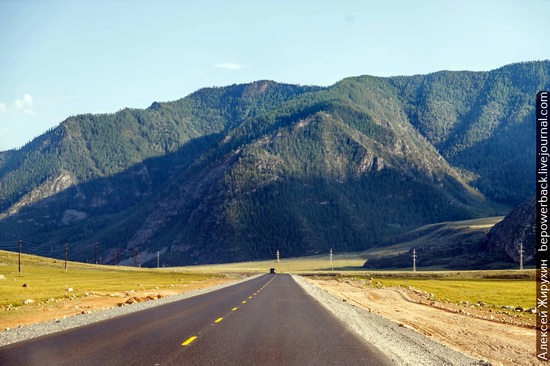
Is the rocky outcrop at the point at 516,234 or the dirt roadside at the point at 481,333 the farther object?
the rocky outcrop at the point at 516,234

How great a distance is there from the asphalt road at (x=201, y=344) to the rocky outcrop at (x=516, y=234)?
13137cm

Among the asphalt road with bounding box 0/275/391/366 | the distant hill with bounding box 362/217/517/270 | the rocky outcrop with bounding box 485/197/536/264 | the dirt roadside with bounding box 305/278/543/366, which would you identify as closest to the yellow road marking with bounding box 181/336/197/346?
the asphalt road with bounding box 0/275/391/366

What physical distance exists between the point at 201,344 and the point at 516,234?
148 meters

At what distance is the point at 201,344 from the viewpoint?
17.7 m

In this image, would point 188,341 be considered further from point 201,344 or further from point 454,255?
point 454,255

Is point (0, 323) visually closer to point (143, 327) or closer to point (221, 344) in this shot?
point (143, 327)

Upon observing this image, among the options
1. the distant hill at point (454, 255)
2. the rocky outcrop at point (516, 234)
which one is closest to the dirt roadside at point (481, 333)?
the rocky outcrop at point (516, 234)

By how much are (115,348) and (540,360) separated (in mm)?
12047

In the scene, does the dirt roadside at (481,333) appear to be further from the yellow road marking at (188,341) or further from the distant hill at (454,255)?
the distant hill at (454,255)

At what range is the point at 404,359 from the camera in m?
16.1

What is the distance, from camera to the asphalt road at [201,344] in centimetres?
1523

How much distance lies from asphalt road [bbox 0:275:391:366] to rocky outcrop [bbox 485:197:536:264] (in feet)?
431

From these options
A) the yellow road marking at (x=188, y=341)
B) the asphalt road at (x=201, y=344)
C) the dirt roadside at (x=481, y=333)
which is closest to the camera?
the asphalt road at (x=201, y=344)

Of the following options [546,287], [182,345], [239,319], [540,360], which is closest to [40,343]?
[182,345]
